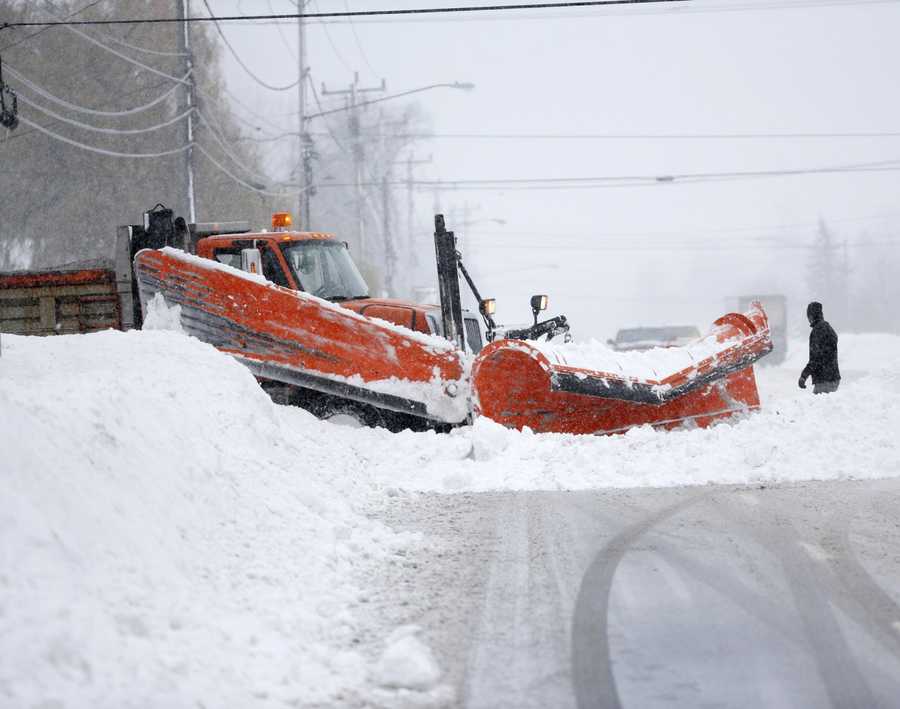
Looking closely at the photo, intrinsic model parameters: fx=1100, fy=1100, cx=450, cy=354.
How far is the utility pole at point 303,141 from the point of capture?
111 feet

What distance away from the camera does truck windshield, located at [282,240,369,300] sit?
11461 millimetres

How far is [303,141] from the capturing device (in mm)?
37500

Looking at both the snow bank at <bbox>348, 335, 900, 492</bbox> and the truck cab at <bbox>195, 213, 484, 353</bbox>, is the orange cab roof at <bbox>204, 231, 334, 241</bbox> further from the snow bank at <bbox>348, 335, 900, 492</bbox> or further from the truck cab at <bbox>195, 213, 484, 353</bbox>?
the snow bank at <bbox>348, 335, 900, 492</bbox>

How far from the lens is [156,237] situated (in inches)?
470

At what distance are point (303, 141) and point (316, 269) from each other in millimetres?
26901

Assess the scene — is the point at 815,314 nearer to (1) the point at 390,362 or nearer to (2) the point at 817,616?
(1) the point at 390,362

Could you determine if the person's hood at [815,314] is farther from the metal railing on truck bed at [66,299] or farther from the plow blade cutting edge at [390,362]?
the metal railing on truck bed at [66,299]

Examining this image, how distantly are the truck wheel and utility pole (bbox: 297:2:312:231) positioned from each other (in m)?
22.1

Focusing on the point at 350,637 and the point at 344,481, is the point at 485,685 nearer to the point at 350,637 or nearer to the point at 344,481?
the point at 350,637

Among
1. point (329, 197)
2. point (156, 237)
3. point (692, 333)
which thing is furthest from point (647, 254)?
point (156, 237)

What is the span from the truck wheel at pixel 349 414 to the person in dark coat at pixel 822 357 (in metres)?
5.47

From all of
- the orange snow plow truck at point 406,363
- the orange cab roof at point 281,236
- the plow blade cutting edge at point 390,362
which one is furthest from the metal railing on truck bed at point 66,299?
the plow blade cutting edge at point 390,362

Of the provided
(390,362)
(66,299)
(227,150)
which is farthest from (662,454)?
(227,150)

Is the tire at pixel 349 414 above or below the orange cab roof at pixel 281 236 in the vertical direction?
below
